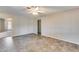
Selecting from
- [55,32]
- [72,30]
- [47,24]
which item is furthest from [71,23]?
[47,24]

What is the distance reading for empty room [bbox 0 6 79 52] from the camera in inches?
139

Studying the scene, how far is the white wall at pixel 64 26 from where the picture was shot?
434cm

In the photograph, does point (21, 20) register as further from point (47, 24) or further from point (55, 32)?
point (55, 32)

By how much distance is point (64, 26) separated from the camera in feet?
16.8

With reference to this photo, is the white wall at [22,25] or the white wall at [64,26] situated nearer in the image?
the white wall at [64,26]

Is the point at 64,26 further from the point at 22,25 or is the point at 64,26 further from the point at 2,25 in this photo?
the point at 22,25

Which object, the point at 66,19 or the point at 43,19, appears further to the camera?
the point at 43,19

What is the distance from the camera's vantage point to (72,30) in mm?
4539

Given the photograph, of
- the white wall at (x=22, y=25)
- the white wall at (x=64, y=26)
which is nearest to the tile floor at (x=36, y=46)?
the white wall at (x=64, y=26)

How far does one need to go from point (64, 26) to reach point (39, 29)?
155 inches

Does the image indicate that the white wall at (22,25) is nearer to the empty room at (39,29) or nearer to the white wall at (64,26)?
the empty room at (39,29)
